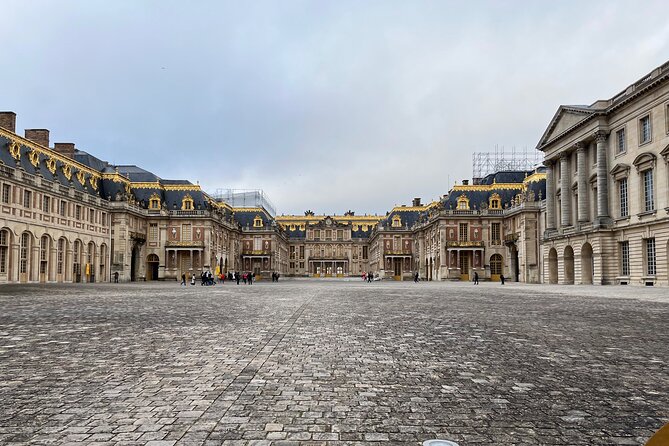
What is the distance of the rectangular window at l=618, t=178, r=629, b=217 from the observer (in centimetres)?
3797

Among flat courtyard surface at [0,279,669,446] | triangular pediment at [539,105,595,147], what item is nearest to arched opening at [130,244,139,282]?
triangular pediment at [539,105,595,147]

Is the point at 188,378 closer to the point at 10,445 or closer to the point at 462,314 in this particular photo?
the point at 10,445

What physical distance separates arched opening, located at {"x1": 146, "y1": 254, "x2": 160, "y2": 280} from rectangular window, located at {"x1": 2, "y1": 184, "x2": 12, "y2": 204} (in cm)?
2737

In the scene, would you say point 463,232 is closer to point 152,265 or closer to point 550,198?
point 550,198

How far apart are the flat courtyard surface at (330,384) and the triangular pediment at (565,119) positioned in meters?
35.4

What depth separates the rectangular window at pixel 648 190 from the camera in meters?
34.9

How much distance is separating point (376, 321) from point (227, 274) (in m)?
68.3

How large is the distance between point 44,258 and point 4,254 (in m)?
5.23

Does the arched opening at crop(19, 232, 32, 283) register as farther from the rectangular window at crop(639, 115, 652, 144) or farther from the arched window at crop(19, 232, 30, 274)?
the rectangular window at crop(639, 115, 652, 144)

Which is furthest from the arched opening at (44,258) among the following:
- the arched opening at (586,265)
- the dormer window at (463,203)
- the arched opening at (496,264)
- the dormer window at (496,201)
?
the dormer window at (496,201)

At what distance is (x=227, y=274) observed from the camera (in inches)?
3100

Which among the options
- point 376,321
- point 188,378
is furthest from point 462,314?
point 188,378

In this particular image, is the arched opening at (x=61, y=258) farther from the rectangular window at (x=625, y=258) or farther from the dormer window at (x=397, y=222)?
the dormer window at (x=397, y=222)

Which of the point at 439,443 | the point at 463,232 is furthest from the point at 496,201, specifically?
the point at 439,443
